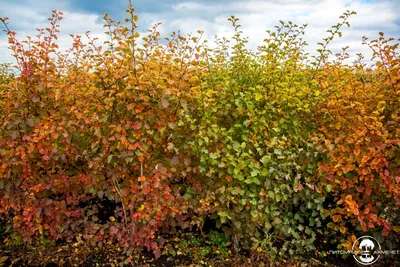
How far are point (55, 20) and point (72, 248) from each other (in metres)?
2.30

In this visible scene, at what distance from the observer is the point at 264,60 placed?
3646 millimetres

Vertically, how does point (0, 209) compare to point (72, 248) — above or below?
above

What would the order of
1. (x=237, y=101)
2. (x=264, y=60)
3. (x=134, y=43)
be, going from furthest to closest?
(x=264, y=60), (x=237, y=101), (x=134, y=43)

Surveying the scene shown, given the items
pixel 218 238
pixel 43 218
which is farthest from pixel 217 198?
pixel 43 218

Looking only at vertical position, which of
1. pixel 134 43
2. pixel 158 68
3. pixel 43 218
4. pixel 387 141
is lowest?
pixel 43 218

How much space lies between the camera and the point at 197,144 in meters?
3.14

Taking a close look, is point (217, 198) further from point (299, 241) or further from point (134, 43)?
point (134, 43)

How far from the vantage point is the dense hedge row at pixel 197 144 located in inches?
120

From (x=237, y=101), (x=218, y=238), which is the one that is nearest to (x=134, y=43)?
(x=237, y=101)

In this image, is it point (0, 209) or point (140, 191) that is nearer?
point (140, 191)

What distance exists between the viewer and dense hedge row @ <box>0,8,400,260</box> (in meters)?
3.05

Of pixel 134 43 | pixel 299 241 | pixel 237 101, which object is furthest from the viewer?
pixel 299 241

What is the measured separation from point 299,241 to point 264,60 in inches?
70.9

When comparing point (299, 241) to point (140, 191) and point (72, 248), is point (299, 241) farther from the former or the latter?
point (72, 248)
